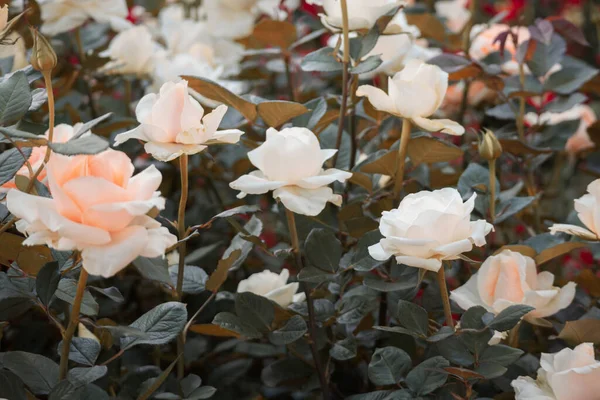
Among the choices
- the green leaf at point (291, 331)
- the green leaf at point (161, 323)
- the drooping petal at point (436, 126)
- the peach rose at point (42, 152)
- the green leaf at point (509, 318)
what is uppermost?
the peach rose at point (42, 152)

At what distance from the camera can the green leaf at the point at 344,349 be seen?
68 centimetres

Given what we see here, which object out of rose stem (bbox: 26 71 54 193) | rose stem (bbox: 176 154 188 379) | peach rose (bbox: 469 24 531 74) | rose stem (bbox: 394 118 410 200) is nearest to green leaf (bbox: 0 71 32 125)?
rose stem (bbox: 26 71 54 193)

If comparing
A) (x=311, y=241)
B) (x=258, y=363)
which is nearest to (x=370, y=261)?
(x=311, y=241)

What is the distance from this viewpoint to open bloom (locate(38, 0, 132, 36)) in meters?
0.99

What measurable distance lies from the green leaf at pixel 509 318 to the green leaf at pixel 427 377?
0.18 ft

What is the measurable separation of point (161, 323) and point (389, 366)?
0.21m

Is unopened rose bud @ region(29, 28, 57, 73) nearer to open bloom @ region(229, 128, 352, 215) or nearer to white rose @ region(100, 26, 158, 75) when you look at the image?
open bloom @ region(229, 128, 352, 215)

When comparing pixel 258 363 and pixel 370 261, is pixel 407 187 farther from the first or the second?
pixel 258 363

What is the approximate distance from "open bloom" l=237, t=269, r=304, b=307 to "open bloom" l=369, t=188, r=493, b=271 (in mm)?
172

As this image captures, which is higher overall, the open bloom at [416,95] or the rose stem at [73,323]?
the open bloom at [416,95]

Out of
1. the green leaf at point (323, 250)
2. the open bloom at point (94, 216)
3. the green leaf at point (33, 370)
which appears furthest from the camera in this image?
the green leaf at point (323, 250)

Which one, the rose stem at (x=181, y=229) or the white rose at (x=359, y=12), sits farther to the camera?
the white rose at (x=359, y=12)

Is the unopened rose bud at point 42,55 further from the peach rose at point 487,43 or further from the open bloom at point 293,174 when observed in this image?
the peach rose at point 487,43

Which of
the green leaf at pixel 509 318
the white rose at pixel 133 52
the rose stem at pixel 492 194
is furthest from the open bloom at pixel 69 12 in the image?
the green leaf at pixel 509 318
